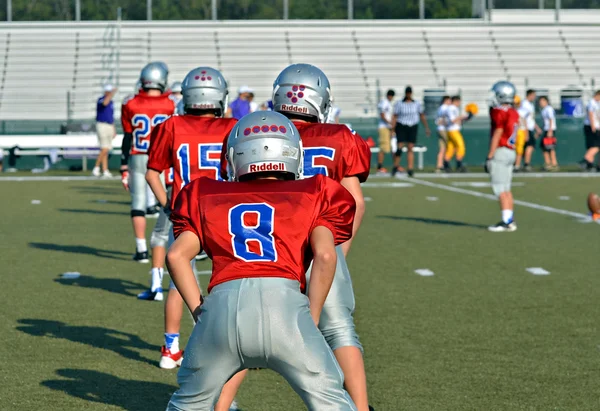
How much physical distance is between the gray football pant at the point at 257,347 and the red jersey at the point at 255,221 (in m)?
0.08

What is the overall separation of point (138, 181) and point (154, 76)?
957 millimetres

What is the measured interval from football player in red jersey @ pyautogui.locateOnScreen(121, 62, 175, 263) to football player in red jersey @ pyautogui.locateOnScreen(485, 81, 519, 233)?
442 centimetres

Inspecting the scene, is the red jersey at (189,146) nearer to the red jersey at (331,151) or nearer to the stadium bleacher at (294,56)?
the red jersey at (331,151)

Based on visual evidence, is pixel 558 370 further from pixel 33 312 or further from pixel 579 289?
pixel 33 312

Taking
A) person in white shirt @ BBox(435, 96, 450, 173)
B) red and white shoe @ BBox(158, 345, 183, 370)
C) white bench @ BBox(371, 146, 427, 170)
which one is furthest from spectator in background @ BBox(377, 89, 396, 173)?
red and white shoe @ BBox(158, 345, 183, 370)

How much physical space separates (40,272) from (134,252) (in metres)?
1.53

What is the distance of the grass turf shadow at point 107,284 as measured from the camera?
27.9 feet

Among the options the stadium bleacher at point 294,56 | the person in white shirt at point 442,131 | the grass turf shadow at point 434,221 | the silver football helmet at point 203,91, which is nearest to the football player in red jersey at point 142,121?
the silver football helmet at point 203,91

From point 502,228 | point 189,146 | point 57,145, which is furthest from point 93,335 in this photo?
point 57,145

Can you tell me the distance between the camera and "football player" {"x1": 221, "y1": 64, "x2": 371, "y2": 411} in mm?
4438

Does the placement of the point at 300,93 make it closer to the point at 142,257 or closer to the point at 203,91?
the point at 203,91

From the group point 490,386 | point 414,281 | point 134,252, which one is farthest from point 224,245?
point 134,252

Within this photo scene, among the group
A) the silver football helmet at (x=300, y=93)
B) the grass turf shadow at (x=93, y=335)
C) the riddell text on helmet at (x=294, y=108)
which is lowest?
the grass turf shadow at (x=93, y=335)

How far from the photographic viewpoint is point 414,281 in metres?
8.91
